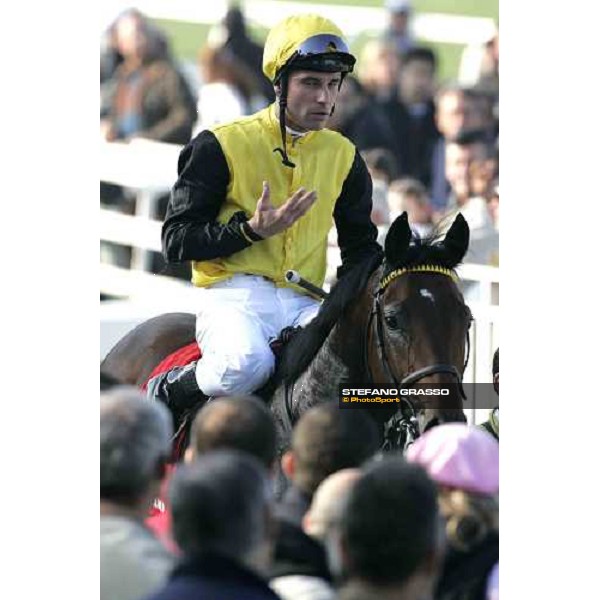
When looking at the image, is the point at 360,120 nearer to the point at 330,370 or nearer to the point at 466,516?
the point at 330,370

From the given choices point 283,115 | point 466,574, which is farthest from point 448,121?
point 466,574

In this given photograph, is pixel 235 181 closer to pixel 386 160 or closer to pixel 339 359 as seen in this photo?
pixel 339 359

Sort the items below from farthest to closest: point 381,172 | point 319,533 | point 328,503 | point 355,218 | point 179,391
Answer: point 381,172 → point 355,218 → point 179,391 → point 319,533 → point 328,503

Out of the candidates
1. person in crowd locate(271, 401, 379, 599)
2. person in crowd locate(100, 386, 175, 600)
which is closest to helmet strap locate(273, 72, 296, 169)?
person in crowd locate(271, 401, 379, 599)

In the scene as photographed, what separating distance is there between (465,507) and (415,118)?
4.80m

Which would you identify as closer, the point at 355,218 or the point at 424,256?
the point at 424,256

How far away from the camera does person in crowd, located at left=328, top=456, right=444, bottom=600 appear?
4184 millimetres

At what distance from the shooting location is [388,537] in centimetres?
423

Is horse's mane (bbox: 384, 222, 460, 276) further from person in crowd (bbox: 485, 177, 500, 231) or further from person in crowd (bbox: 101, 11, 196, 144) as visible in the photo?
person in crowd (bbox: 101, 11, 196, 144)

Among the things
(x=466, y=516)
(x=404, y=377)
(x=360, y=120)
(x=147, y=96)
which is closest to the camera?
(x=466, y=516)

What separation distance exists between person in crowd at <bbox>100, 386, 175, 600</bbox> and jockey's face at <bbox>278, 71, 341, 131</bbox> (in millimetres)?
2301

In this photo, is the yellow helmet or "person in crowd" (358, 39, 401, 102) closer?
the yellow helmet
